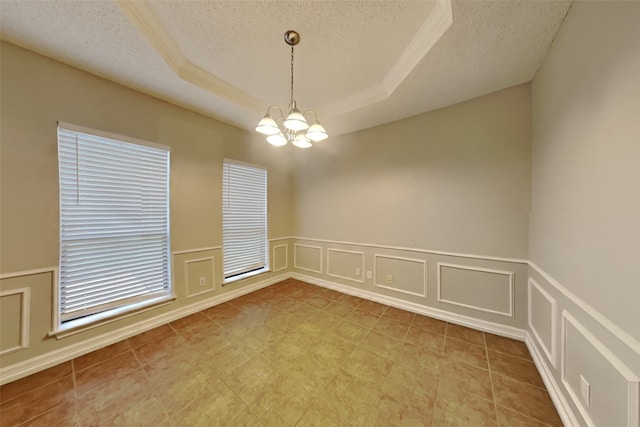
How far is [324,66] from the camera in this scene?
7.21 ft

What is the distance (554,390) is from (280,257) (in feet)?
11.9

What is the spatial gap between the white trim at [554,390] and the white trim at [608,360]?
0.11 meters

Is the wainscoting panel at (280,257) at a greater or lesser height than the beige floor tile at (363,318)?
greater

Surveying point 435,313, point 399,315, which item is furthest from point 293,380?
point 435,313

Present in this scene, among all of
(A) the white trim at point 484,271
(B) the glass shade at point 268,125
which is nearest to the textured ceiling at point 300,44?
(B) the glass shade at point 268,125

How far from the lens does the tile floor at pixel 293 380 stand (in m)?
1.42

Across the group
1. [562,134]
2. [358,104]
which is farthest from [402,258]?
[358,104]

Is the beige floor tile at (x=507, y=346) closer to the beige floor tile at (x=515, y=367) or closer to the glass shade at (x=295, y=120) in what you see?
the beige floor tile at (x=515, y=367)

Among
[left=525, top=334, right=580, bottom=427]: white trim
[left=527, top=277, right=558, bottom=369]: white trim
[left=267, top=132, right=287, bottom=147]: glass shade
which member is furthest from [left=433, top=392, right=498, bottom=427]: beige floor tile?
[left=267, top=132, right=287, bottom=147]: glass shade

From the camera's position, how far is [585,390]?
3.94 ft

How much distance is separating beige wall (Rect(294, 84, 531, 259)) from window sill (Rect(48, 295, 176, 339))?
2.51m

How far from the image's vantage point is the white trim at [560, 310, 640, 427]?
0.87 metres

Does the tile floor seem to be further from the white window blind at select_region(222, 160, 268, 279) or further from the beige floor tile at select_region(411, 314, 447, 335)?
the white window blind at select_region(222, 160, 268, 279)

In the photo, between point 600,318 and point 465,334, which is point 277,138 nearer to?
point 600,318
